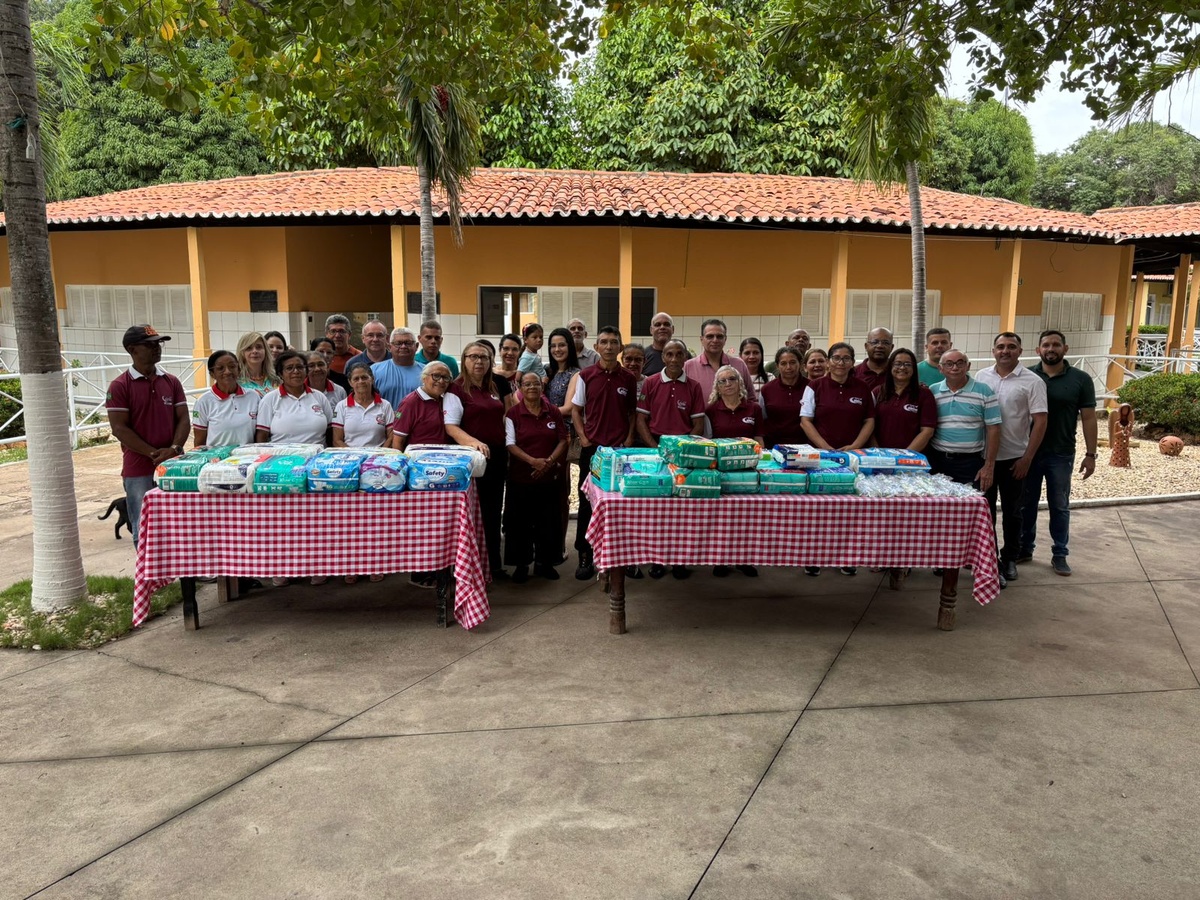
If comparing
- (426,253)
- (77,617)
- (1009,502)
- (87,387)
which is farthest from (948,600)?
(87,387)

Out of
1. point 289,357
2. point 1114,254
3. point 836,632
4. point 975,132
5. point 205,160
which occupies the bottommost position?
point 836,632

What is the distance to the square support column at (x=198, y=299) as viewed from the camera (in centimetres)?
1585

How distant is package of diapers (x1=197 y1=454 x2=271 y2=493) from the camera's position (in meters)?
5.52

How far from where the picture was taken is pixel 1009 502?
23.4 feet

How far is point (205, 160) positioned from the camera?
2711cm

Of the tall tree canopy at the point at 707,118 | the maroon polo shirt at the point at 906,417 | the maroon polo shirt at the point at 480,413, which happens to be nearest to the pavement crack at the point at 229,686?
A: the maroon polo shirt at the point at 480,413

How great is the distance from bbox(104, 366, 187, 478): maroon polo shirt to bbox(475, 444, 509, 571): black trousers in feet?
7.02

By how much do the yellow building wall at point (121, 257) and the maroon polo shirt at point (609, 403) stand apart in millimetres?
13359

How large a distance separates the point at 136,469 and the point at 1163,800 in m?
6.31

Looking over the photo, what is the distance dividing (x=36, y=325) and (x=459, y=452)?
2.83m

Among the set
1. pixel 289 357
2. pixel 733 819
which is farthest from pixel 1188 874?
pixel 289 357

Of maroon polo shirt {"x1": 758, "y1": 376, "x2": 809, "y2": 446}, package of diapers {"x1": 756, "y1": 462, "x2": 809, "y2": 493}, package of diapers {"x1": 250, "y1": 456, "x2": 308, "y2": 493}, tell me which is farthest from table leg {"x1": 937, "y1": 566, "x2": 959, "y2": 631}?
package of diapers {"x1": 250, "y1": 456, "x2": 308, "y2": 493}

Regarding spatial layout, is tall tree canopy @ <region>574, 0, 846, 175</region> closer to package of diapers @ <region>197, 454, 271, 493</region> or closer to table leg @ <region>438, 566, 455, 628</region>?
table leg @ <region>438, 566, 455, 628</region>

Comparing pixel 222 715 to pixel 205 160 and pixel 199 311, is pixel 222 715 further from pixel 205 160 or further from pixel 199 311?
pixel 205 160
